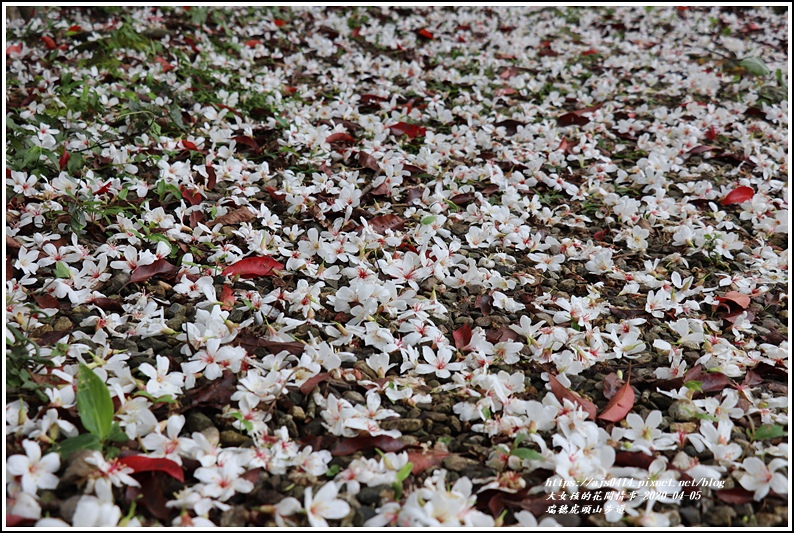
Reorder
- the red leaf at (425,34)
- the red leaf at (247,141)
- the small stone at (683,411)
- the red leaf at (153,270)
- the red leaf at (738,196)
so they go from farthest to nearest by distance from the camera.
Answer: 1. the red leaf at (425,34)
2. the red leaf at (247,141)
3. the red leaf at (738,196)
4. the red leaf at (153,270)
5. the small stone at (683,411)

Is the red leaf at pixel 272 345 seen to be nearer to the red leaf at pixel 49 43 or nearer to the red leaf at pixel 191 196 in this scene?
the red leaf at pixel 191 196

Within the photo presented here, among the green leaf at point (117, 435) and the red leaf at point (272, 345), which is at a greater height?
the green leaf at point (117, 435)

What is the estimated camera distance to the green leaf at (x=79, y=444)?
116 cm

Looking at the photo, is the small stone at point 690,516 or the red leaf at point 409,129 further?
the red leaf at point 409,129

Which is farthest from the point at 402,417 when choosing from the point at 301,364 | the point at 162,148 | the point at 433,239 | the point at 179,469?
the point at 162,148

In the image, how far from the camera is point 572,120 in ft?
9.62

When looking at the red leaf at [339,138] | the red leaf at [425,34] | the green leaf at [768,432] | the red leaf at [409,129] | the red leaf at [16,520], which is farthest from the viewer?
the red leaf at [425,34]

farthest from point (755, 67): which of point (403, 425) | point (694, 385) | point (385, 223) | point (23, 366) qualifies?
point (23, 366)

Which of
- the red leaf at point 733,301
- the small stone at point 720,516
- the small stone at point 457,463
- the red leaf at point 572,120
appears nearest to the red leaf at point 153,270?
the small stone at point 457,463

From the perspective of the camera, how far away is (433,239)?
6.58 feet

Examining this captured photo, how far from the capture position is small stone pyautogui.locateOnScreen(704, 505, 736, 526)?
1.19 m

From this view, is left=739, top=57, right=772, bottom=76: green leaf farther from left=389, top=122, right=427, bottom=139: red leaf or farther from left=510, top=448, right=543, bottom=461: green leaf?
left=510, top=448, right=543, bottom=461: green leaf

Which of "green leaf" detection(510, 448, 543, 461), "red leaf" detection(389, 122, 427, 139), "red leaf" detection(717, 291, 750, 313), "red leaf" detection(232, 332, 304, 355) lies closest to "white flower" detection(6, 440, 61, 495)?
"red leaf" detection(232, 332, 304, 355)

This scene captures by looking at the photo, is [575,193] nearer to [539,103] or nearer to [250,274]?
[539,103]
